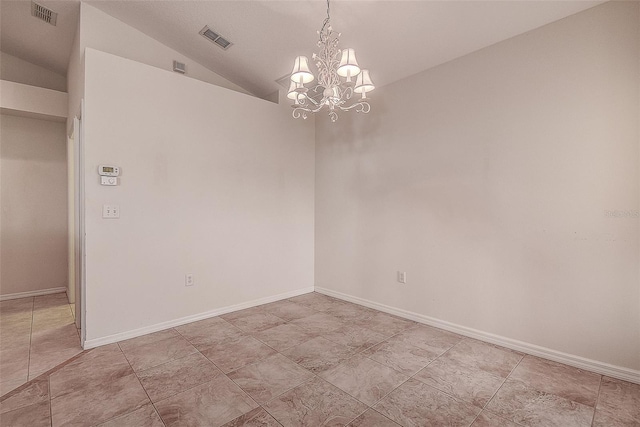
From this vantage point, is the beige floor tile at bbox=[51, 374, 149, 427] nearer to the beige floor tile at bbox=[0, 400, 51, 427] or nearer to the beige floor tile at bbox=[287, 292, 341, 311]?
the beige floor tile at bbox=[0, 400, 51, 427]

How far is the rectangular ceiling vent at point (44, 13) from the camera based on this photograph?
10.1ft

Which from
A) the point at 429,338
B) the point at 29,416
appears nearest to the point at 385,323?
the point at 429,338

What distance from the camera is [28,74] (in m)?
4.20

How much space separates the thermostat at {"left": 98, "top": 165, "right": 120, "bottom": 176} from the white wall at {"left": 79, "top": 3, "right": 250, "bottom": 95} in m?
1.27

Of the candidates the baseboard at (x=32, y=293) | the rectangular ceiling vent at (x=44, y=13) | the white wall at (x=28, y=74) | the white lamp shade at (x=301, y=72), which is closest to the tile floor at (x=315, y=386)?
the white lamp shade at (x=301, y=72)

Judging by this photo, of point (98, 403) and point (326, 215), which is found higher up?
point (326, 215)

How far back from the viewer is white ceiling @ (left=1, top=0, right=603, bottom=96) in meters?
2.57

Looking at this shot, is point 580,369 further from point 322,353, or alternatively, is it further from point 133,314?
point 133,314

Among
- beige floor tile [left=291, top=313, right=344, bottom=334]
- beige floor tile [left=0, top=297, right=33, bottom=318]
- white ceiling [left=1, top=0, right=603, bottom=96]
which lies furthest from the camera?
beige floor tile [left=0, top=297, right=33, bottom=318]

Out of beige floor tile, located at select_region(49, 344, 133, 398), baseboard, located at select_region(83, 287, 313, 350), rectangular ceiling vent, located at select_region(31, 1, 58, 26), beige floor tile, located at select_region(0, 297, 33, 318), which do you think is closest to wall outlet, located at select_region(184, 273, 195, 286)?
baseboard, located at select_region(83, 287, 313, 350)

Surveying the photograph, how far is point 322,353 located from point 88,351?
2063 mm

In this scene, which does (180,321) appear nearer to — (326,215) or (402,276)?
(326,215)

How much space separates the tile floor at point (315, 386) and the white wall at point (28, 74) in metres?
4.03

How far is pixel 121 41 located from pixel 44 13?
0.80 m
